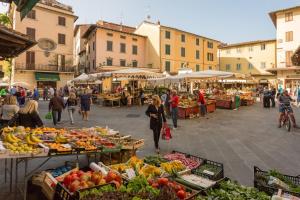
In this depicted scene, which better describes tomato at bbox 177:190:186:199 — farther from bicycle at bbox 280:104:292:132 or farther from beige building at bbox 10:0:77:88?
beige building at bbox 10:0:77:88

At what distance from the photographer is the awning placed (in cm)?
3566

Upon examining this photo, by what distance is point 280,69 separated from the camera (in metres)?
37.1

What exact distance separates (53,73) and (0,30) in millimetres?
34009

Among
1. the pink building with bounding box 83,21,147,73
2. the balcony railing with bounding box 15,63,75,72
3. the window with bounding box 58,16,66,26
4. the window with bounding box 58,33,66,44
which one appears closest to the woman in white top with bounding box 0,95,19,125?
the pink building with bounding box 83,21,147,73

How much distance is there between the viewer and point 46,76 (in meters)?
36.5

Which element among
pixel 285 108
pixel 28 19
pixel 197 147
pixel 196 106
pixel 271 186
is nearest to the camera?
pixel 271 186

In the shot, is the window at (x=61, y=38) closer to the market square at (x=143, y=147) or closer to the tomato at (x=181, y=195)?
the market square at (x=143, y=147)

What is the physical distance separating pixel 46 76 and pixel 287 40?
34542 mm

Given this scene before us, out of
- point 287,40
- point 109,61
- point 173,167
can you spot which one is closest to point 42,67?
point 109,61

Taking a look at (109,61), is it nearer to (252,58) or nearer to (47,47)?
(47,47)

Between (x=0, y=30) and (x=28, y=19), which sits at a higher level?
(x=28, y=19)

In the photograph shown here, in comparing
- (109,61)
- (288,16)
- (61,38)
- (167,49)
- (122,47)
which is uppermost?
(288,16)

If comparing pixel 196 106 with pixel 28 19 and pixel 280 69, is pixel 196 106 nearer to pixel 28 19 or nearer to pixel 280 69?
pixel 280 69

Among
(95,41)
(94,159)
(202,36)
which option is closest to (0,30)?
(94,159)
